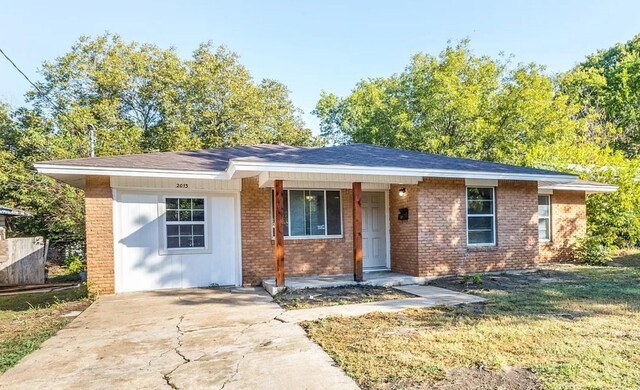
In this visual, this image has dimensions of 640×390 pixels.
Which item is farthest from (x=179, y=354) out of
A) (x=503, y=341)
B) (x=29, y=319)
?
(x=29, y=319)

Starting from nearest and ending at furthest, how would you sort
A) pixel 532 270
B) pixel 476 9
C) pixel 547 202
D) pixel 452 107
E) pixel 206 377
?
pixel 206 377 < pixel 532 270 < pixel 547 202 < pixel 476 9 < pixel 452 107

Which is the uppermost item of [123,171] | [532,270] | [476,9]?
[476,9]

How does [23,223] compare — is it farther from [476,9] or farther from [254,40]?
[476,9]

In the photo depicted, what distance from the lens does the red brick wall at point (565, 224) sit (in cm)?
1281

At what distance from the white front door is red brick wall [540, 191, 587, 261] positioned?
5568 mm

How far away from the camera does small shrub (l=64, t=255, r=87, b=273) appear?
14789mm

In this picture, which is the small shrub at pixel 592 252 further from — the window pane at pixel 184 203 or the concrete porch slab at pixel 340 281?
the window pane at pixel 184 203

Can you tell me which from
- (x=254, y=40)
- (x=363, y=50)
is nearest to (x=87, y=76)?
(x=254, y=40)

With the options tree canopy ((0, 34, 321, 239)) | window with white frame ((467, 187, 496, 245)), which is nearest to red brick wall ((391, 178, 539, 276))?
window with white frame ((467, 187, 496, 245))

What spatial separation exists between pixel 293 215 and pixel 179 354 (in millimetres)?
5587

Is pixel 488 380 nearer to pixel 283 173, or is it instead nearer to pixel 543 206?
pixel 283 173

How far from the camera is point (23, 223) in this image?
682 inches

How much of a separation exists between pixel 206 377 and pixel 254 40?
46.4ft

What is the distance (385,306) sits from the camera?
6.76 meters
